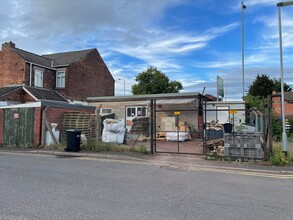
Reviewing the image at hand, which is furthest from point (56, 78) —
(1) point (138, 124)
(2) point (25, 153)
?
(2) point (25, 153)

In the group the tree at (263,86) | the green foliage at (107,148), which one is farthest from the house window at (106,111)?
the tree at (263,86)

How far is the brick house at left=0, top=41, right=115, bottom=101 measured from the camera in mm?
26000

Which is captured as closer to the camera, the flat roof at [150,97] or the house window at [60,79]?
the flat roof at [150,97]

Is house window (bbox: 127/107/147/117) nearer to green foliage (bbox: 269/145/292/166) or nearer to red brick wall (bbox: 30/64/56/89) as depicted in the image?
red brick wall (bbox: 30/64/56/89)

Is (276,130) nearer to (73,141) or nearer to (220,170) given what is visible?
(220,170)

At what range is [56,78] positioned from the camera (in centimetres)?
2897

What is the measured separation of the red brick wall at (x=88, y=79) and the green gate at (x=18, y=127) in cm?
1254

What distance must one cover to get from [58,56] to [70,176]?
28.2 metres

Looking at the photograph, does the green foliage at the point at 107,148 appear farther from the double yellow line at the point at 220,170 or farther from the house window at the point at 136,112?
the house window at the point at 136,112

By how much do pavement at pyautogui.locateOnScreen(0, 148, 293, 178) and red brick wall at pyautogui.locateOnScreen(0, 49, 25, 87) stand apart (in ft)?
46.5

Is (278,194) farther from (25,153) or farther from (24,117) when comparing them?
(24,117)

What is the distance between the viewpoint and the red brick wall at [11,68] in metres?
25.7

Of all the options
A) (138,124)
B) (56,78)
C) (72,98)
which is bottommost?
(138,124)

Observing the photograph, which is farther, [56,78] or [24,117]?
[56,78]
